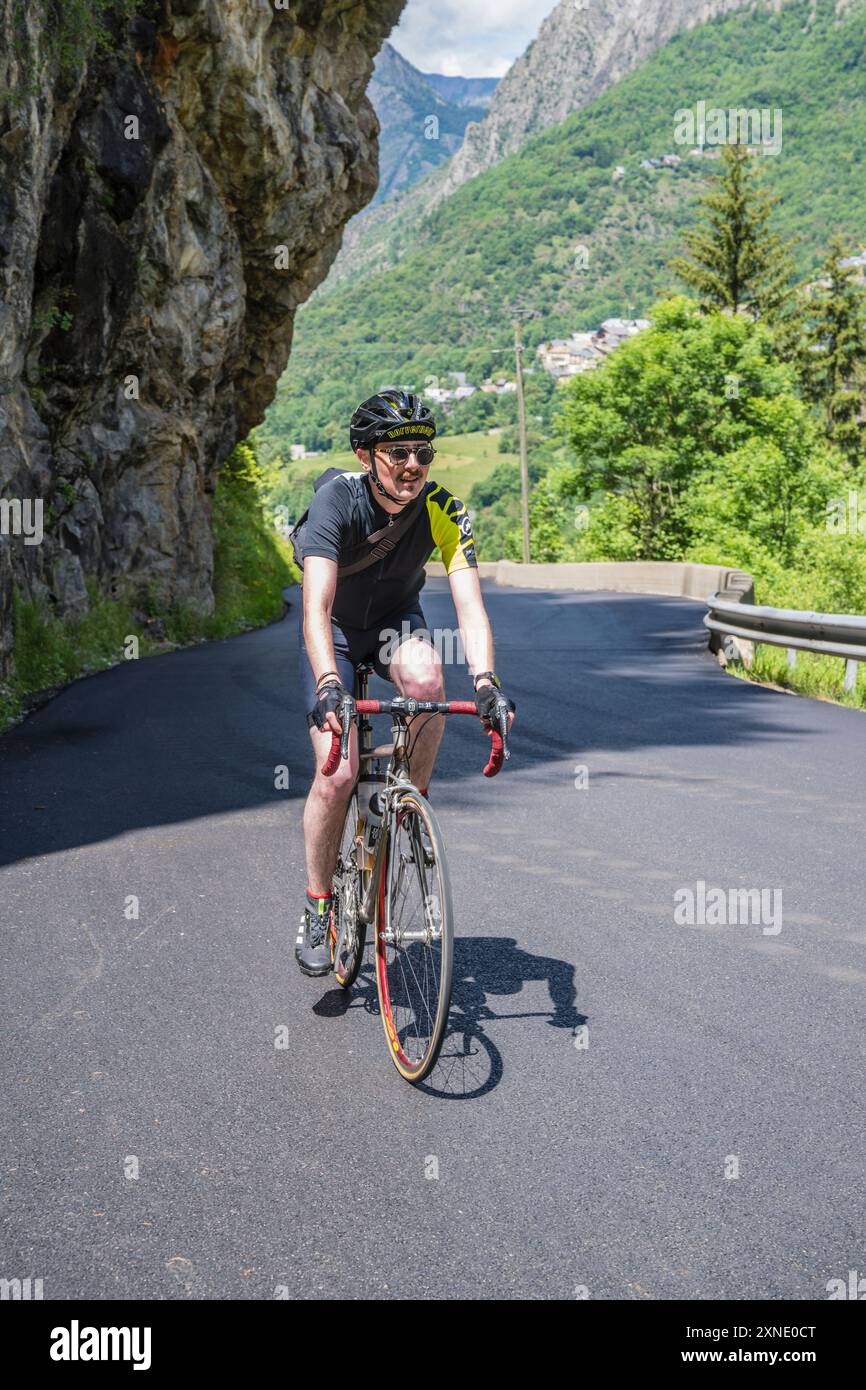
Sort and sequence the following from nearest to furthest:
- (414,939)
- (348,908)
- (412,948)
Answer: (414,939) → (412,948) → (348,908)

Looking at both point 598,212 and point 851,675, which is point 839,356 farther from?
point 598,212

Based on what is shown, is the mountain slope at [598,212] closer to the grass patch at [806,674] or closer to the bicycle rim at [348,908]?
the grass patch at [806,674]

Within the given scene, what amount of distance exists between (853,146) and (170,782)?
149 m

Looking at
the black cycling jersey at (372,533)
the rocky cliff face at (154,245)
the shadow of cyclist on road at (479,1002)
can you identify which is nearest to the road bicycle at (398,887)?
the shadow of cyclist on road at (479,1002)

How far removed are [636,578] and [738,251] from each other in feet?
106

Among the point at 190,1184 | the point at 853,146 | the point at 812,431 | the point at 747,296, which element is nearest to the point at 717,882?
the point at 190,1184

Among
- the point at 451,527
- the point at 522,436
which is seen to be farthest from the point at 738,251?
the point at 451,527

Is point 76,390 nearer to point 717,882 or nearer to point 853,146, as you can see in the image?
point 717,882

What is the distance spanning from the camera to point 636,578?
38531 mm

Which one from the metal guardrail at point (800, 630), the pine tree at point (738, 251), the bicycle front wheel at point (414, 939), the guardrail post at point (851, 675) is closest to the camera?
the bicycle front wheel at point (414, 939)

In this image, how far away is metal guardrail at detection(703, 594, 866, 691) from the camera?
1316 centimetres

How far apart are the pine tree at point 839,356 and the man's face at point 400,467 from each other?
60711 millimetres

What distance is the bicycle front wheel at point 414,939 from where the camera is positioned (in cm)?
401

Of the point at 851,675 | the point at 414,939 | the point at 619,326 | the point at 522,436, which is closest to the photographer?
the point at 414,939
